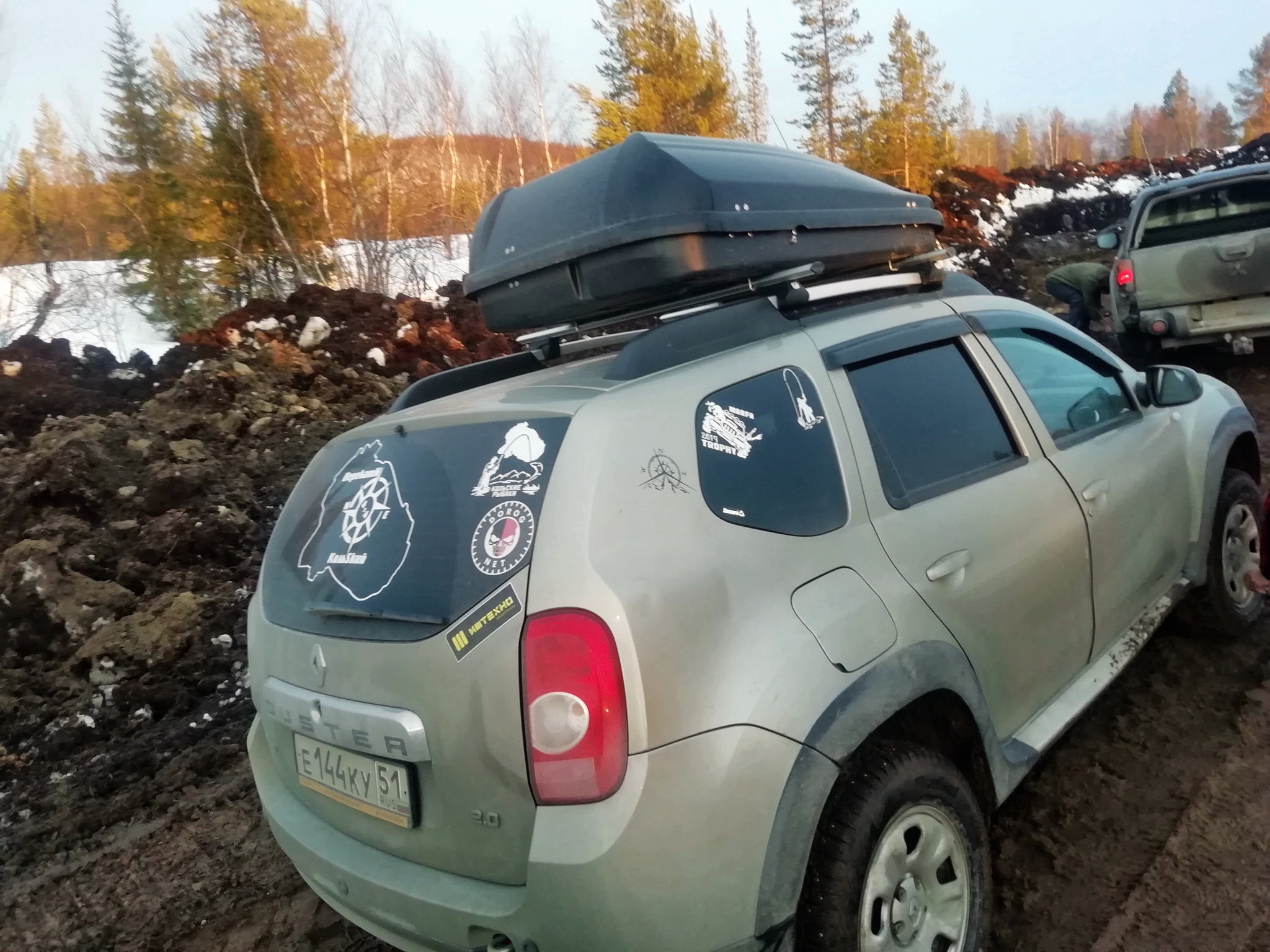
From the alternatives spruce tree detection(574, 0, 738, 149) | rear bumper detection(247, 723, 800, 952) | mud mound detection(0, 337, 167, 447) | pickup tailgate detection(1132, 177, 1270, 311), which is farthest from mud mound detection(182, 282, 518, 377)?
spruce tree detection(574, 0, 738, 149)

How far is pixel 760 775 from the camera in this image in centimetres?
180

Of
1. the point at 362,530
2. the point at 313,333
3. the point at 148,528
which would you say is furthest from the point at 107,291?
the point at 362,530

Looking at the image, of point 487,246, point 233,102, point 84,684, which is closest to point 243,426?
point 84,684

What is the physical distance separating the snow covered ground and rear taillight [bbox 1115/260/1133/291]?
1622 centimetres

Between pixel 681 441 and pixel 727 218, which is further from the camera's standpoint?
pixel 727 218

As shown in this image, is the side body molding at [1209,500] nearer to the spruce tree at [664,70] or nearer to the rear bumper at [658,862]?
the rear bumper at [658,862]

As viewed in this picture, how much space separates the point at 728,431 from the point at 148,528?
19.5 feet

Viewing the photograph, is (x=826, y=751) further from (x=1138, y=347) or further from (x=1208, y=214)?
(x=1208, y=214)

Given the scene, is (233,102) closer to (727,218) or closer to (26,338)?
(26,338)

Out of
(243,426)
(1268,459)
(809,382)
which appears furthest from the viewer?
(243,426)

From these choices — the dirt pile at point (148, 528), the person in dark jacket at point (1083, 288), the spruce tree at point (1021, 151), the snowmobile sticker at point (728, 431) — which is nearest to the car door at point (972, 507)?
the snowmobile sticker at point (728, 431)

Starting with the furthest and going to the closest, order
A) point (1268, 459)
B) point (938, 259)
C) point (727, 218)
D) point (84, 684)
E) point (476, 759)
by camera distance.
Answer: point (1268, 459) → point (84, 684) → point (938, 259) → point (727, 218) → point (476, 759)

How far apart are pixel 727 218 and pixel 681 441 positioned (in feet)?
3.15

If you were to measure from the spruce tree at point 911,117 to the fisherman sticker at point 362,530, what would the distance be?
98.4 ft
